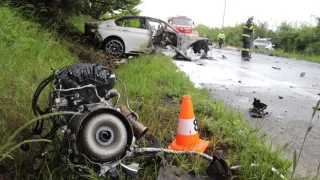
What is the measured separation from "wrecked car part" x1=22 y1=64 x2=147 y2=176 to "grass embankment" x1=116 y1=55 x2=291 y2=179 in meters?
0.42

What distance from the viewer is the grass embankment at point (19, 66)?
10.3 feet

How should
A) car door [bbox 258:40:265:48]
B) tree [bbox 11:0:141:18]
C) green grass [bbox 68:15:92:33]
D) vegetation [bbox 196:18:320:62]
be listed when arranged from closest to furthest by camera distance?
tree [bbox 11:0:141:18], green grass [bbox 68:15:92:33], vegetation [bbox 196:18:320:62], car door [bbox 258:40:265:48]

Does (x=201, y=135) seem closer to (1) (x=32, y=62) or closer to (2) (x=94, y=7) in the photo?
(1) (x=32, y=62)

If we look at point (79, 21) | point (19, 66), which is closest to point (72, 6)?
point (19, 66)

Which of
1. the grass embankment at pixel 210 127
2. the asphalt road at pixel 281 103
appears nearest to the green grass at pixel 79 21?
the asphalt road at pixel 281 103

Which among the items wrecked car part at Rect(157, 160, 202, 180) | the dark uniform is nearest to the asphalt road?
wrecked car part at Rect(157, 160, 202, 180)

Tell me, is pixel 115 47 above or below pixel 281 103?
above

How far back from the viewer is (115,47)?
10.4m

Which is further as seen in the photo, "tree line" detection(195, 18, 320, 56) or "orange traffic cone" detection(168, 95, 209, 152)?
"tree line" detection(195, 18, 320, 56)

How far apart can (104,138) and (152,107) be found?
1839mm

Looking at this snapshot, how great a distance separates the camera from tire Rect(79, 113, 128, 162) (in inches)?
93.2

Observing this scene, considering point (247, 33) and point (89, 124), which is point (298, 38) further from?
point (89, 124)

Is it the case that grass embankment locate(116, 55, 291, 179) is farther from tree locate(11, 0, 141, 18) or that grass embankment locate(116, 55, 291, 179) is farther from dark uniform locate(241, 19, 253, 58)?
dark uniform locate(241, 19, 253, 58)

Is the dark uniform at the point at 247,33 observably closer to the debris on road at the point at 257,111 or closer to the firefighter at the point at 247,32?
the firefighter at the point at 247,32
